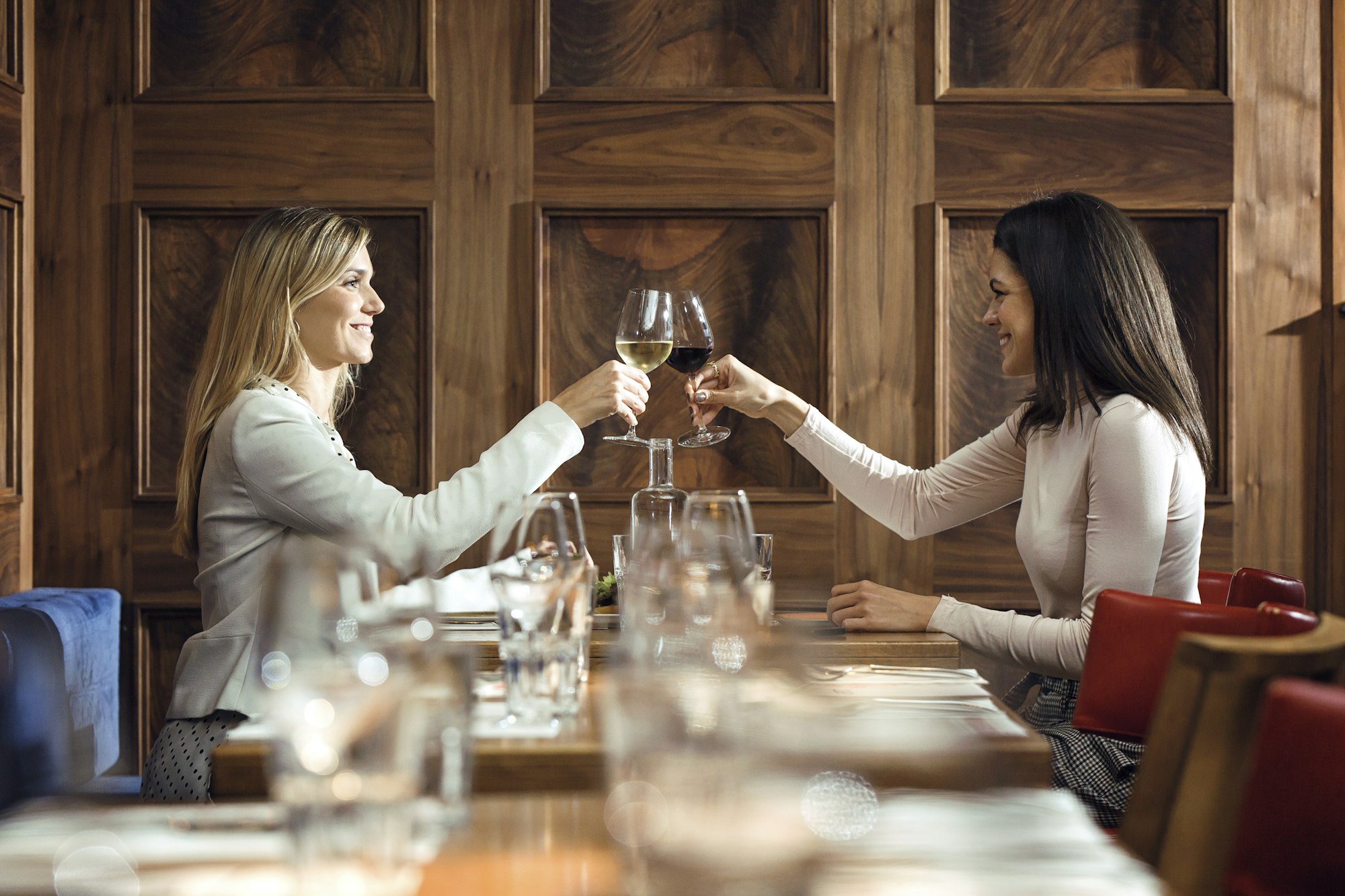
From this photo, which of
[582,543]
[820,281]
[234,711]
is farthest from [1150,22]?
[234,711]

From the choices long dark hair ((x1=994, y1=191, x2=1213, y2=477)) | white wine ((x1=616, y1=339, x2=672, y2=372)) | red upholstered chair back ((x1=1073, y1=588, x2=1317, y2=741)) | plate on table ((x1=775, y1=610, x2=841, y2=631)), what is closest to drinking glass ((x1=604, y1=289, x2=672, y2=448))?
white wine ((x1=616, y1=339, x2=672, y2=372))

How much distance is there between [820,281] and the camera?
2504mm

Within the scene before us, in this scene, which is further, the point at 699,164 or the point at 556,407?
the point at 699,164

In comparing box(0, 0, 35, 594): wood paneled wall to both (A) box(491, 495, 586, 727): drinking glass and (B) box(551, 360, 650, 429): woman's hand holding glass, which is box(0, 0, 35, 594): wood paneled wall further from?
(A) box(491, 495, 586, 727): drinking glass

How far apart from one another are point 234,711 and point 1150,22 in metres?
2.39

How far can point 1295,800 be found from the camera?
2.48ft

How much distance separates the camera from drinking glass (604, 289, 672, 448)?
1.86 m

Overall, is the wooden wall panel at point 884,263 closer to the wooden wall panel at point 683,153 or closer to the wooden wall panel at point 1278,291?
the wooden wall panel at point 683,153

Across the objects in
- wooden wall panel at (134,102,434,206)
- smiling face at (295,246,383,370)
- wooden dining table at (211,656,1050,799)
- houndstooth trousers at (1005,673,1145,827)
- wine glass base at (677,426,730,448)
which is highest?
wooden wall panel at (134,102,434,206)

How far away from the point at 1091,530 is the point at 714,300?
46.2 inches

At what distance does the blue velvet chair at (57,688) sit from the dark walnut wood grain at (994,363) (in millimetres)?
1773

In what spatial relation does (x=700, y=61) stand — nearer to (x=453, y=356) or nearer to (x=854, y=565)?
(x=453, y=356)

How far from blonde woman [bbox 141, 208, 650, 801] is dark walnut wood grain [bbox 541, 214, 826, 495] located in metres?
0.62

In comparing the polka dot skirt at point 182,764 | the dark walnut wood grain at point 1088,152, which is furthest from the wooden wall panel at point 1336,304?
the polka dot skirt at point 182,764
